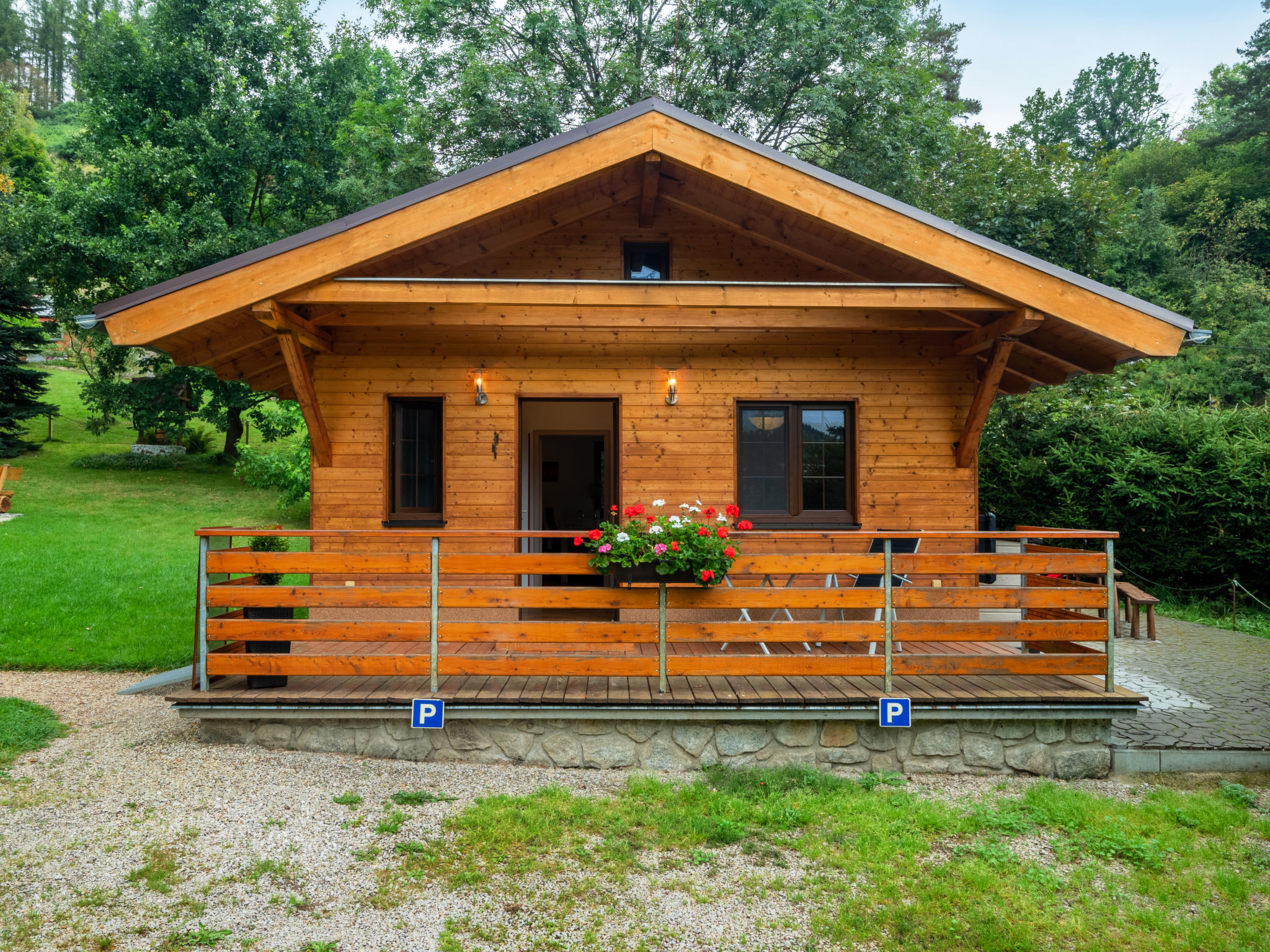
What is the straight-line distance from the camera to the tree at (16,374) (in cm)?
1908

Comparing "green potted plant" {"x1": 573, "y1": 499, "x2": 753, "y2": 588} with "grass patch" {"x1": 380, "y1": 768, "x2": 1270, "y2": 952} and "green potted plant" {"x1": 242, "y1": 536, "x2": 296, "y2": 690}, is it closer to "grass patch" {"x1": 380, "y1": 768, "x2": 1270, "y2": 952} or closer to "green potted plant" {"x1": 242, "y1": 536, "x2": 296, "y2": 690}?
"grass patch" {"x1": 380, "y1": 768, "x2": 1270, "y2": 952}

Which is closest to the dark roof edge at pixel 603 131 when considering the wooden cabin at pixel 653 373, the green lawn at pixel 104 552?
the wooden cabin at pixel 653 373

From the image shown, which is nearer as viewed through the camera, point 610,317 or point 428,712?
point 428,712

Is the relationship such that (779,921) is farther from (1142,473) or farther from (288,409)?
(288,409)

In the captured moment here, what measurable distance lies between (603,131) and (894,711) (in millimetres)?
4471

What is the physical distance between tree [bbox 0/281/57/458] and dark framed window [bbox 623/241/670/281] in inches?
786

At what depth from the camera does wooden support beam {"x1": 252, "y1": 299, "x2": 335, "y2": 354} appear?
5.28 m

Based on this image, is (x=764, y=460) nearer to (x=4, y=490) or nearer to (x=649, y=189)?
(x=649, y=189)

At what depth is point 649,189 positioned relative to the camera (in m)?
6.26

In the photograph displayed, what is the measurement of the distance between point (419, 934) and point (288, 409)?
16265mm

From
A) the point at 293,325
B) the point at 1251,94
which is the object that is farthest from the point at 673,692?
the point at 1251,94

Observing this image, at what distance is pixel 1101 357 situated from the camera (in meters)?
6.14

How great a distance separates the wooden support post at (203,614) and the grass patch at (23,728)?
1.34 metres

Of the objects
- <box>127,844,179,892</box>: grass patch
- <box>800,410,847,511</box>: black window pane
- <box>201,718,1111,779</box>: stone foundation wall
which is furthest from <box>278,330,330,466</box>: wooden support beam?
<box>800,410,847,511</box>: black window pane
